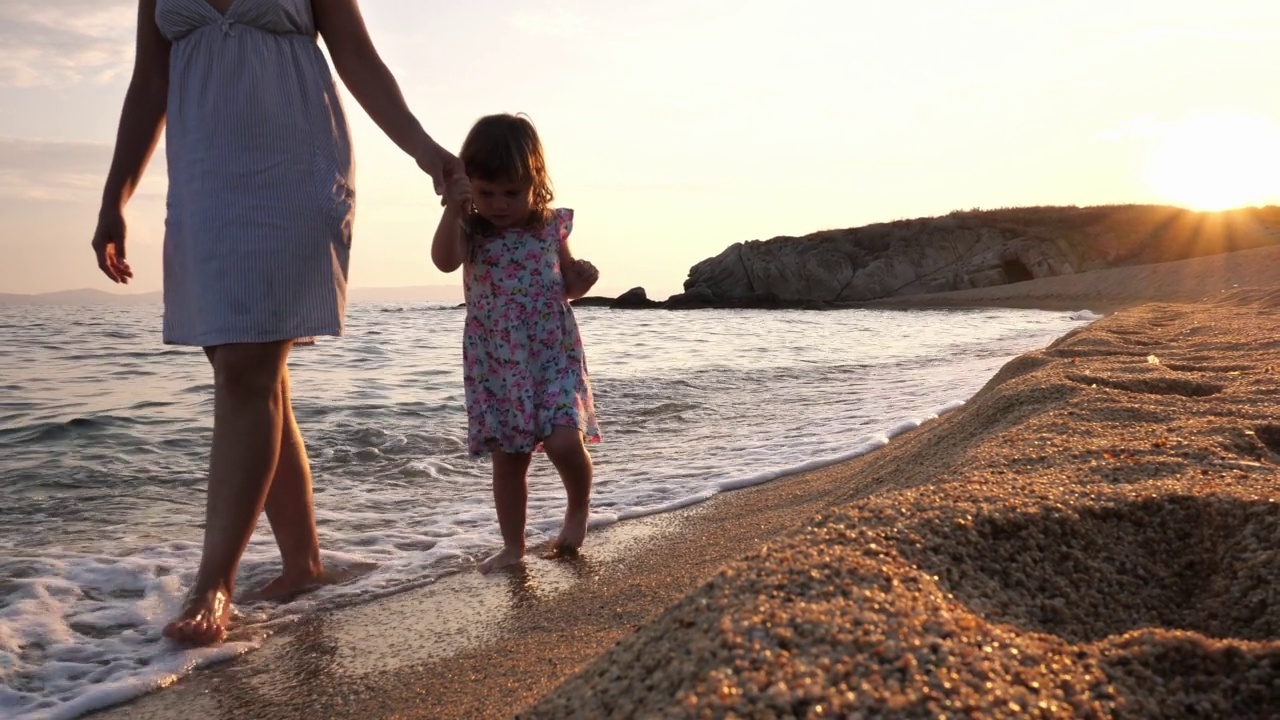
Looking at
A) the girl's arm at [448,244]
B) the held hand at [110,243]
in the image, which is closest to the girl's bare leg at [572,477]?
the girl's arm at [448,244]

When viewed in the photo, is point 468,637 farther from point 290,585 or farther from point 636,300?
point 636,300

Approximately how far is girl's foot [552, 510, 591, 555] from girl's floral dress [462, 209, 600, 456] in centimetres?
24

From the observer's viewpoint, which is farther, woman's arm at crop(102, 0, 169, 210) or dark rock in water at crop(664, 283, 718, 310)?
dark rock in water at crop(664, 283, 718, 310)

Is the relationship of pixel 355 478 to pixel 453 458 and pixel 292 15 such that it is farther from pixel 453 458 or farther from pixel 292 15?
pixel 292 15

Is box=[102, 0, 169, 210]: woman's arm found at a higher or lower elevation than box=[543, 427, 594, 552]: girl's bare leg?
higher

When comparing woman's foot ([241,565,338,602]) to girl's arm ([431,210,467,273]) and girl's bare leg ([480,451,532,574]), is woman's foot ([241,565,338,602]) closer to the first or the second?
girl's bare leg ([480,451,532,574])

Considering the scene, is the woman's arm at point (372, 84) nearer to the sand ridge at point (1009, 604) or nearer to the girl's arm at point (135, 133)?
the girl's arm at point (135, 133)

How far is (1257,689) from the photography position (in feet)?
3.28

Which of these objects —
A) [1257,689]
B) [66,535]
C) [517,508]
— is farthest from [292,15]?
[1257,689]

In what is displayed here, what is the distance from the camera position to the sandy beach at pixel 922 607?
0.99 meters

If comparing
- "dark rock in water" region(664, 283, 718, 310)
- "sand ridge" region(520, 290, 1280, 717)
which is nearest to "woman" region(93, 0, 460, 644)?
"sand ridge" region(520, 290, 1280, 717)

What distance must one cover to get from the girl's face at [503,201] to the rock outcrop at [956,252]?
3150cm

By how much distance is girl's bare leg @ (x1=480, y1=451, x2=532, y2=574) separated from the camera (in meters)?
2.85

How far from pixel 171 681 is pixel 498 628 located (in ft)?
2.19
